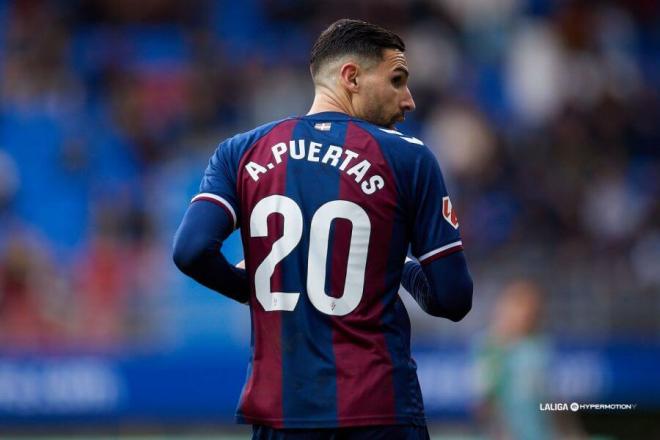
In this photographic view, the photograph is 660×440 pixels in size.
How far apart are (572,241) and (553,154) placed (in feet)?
5.34

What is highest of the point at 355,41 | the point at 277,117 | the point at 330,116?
the point at 277,117

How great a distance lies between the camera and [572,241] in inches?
470

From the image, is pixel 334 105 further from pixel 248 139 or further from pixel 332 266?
pixel 332 266

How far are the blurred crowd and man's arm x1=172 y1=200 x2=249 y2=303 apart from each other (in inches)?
296

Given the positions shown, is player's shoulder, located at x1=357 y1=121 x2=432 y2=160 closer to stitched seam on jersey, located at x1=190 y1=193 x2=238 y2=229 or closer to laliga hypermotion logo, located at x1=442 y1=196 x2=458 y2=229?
laliga hypermotion logo, located at x1=442 y1=196 x2=458 y2=229

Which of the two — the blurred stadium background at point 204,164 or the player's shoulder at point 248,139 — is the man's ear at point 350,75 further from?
the blurred stadium background at point 204,164

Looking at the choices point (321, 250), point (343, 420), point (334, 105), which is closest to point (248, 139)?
point (334, 105)

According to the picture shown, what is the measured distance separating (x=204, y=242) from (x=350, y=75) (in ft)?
2.35

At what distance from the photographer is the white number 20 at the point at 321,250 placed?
377 centimetres

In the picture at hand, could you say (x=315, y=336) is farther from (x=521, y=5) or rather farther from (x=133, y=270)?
(x=521, y=5)

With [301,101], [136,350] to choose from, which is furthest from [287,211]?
[301,101]

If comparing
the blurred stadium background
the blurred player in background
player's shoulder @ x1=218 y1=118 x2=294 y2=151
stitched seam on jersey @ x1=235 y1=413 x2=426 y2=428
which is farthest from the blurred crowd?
stitched seam on jersey @ x1=235 y1=413 x2=426 y2=428

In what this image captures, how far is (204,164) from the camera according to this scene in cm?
1327

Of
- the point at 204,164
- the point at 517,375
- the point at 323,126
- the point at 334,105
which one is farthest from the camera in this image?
the point at 204,164
